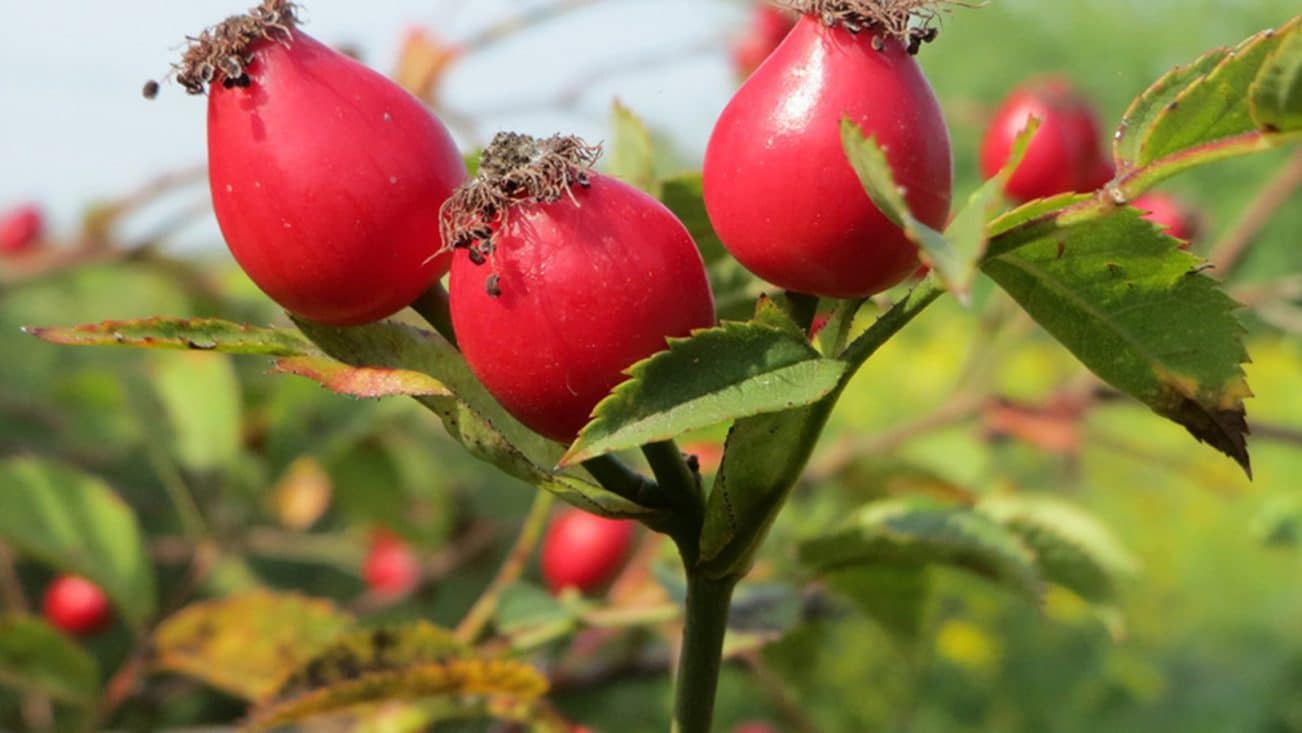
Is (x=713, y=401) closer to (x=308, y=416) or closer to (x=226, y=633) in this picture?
(x=226, y=633)

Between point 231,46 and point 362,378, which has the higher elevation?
point 231,46

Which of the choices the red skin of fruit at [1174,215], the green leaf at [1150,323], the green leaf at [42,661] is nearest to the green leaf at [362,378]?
the green leaf at [1150,323]

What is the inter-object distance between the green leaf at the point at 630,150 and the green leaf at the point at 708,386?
0.28m

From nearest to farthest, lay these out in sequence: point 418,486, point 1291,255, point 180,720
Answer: point 418,486 → point 180,720 → point 1291,255

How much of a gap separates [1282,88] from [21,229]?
295 centimetres

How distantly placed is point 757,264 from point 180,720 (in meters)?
2.64

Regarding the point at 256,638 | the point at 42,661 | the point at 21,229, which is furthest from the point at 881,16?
the point at 21,229

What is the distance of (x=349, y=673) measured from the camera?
2.96 ft

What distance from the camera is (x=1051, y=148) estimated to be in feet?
5.60

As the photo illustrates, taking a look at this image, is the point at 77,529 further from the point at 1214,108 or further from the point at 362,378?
the point at 1214,108

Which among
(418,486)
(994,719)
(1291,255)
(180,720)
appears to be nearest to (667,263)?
(418,486)

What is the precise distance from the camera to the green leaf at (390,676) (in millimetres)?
856

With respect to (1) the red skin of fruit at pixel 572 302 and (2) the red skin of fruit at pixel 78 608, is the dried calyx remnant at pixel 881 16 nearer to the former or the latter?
(1) the red skin of fruit at pixel 572 302

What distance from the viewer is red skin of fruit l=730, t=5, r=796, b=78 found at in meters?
2.34
